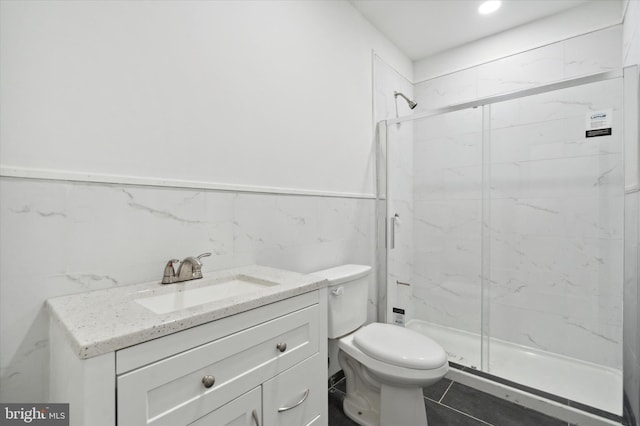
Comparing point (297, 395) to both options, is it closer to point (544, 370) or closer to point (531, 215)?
point (544, 370)

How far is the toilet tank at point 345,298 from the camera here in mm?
1575

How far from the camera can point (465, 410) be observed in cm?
167

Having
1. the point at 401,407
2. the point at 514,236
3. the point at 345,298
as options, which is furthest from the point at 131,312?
the point at 514,236

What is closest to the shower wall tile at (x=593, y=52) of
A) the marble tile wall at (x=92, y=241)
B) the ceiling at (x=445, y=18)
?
the ceiling at (x=445, y=18)

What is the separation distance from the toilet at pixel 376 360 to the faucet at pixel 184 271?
678mm

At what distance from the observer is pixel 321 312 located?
3.75 ft

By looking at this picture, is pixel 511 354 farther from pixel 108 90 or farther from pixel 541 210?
pixel 108 90

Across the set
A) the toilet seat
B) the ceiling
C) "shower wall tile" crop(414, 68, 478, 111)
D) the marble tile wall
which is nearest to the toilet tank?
the toilet seat

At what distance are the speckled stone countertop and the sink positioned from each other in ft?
0.05

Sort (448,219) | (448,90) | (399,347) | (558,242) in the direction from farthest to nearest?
(448,90)
(448,219)
(558,242)
(399,347)

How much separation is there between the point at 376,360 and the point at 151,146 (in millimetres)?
1347

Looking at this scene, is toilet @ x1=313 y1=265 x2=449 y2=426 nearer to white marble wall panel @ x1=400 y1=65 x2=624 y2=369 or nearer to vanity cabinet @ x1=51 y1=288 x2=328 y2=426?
vanity cabinet @ x1=51 y1=288 x2=328 y2=426

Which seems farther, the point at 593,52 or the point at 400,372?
the point at 593,52

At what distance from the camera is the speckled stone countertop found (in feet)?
2.03
